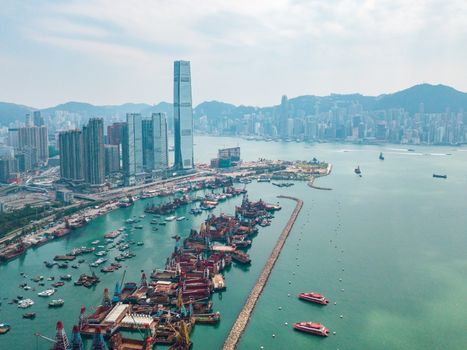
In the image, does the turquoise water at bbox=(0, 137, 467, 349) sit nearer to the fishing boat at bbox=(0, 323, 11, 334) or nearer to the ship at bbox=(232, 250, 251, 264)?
the fishing boat at bbox=(0, 323, 11, 334)

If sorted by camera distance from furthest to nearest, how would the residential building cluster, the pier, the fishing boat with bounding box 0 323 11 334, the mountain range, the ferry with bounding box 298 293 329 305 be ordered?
1. the mountain range
2. the residential building cluster
3. the ferry with bounding box 298 293 329 305
4. the fishing boat with bounding box 0 323 11 334
5. the pier

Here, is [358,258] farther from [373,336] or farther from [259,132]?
[259,132]

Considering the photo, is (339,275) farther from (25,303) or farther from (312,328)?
(25,303)

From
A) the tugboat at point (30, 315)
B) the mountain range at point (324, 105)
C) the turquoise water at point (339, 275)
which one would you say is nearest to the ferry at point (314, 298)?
the turquoise water at point (339, 275)

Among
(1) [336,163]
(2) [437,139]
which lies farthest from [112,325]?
(2) [437,139]

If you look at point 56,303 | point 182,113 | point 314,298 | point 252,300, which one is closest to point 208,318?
point 252,300

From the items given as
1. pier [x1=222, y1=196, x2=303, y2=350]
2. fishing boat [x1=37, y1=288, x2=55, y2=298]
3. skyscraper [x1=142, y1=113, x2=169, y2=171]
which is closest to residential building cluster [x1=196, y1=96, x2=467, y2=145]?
skyscraper [x1=142, y1=113, x2=169, y2=171]

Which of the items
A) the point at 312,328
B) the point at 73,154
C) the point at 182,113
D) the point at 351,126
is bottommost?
the point at 312,328

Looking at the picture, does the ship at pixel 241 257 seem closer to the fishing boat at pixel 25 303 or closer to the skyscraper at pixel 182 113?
the fishing boat at pixel 25 303

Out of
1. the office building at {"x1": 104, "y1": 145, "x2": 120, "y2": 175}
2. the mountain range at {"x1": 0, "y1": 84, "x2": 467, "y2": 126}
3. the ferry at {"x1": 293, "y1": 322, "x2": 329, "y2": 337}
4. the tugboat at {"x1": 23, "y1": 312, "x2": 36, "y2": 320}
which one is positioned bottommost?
the tugboat at {"x1": 23, "y1": 312, "x2": 36, "y2": 320}
